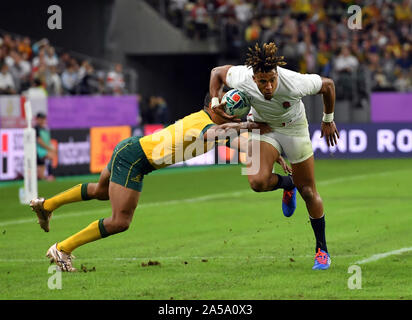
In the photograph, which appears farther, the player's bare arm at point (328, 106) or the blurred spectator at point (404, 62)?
the blurred spectator at point (404, 62)

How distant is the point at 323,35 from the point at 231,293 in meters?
24.8

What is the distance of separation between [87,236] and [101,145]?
14.4 meters

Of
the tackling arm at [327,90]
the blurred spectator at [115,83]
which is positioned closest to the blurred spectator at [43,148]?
the blurred spectator at [115,83]

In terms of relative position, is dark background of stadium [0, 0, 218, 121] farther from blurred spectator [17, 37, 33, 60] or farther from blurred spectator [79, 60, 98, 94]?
blurred spectator [79, 60, 98, 94]

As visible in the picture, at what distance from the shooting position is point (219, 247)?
12.1 metres

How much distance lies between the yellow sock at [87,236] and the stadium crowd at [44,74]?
1435 cm

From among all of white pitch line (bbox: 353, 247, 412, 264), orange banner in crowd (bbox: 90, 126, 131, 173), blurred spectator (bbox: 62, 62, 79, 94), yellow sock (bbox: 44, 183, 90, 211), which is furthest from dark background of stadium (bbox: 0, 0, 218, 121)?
white pitch line (bbox: 353, 247, 412, 264)

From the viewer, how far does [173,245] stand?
40.5ft

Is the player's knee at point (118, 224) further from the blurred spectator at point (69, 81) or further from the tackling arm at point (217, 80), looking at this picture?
the blurred spectator at point (69, 81)

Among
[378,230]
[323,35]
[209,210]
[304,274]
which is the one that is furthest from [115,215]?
[323,35]

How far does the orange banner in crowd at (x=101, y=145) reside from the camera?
938 inches

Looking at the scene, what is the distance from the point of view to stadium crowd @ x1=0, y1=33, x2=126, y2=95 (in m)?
24.8

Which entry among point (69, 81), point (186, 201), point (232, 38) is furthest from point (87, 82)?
point (186, 201)

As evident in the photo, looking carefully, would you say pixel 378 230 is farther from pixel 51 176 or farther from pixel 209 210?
pixel 51 176
